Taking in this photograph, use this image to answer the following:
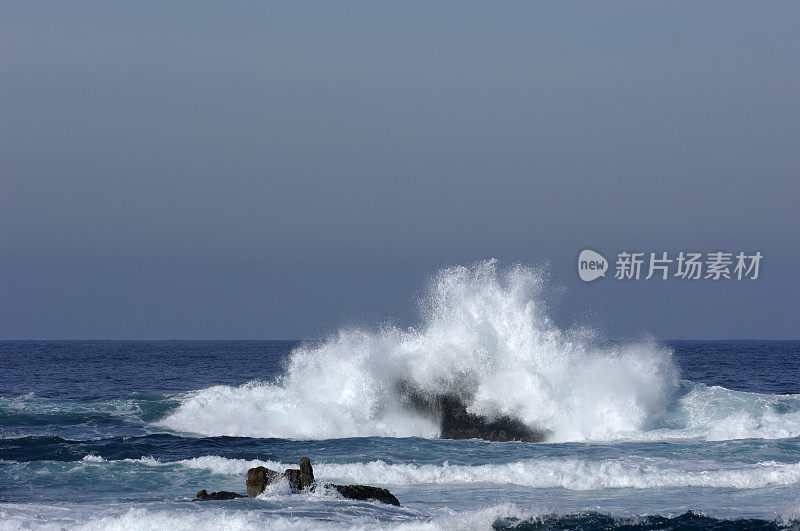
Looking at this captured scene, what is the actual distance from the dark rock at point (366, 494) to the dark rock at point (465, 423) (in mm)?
8107

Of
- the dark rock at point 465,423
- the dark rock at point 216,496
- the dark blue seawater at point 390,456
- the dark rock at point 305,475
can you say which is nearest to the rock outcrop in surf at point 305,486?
the dark rock at point 305,475

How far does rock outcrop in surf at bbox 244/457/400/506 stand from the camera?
52.2 feet

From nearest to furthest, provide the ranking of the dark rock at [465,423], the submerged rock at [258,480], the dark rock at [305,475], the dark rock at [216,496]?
1. the dark rock at [216,496]
2. the submerged rock at [258,480]
3. the dark rock at [305,475]
4. the dark rock at [465,423]

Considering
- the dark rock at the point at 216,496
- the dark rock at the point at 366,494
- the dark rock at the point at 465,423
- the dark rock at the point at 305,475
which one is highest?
the dark rock at the point at 465,423

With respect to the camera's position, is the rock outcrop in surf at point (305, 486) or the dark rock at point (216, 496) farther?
the rock outcrop in surf at point (305, 486)

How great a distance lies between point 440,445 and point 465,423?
89.4 inches

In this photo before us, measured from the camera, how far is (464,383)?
25.3m

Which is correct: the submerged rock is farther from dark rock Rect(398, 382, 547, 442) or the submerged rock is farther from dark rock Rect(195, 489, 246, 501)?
dark rock Rect(398, 382, 547, 442)

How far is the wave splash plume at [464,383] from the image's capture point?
25062 mm

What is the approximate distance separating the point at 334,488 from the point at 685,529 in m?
5.72

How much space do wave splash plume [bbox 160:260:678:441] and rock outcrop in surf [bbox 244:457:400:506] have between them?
845cm

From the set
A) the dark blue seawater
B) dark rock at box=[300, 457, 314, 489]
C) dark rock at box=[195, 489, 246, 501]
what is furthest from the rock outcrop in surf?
dark rock at box=[195, 489, 246, 501]

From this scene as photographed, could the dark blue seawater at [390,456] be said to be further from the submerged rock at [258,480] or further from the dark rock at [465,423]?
the dark rock at [465,423]

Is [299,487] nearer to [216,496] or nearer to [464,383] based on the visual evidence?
[216,496]
